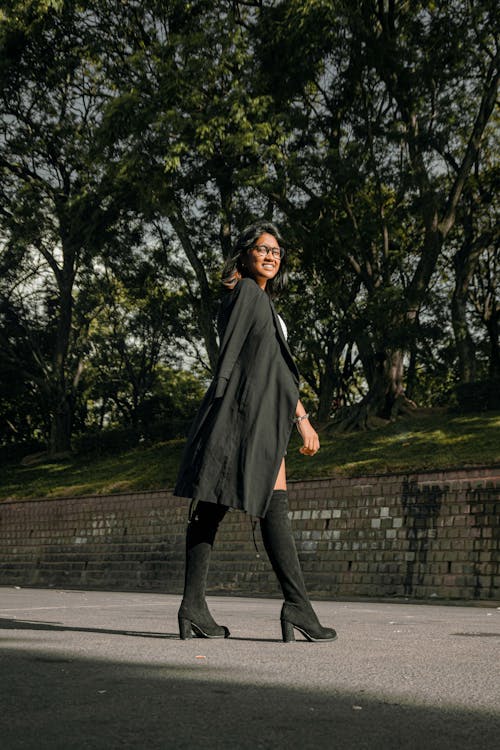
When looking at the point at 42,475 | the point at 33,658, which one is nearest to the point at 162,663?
the point at 33,658

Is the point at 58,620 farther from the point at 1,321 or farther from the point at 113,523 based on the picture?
the point at 1,321

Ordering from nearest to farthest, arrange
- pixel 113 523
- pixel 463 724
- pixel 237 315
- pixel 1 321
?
1. pixel 463 724
2. pixel 237 315
3. pixel 113 523
4. pixel 1 321

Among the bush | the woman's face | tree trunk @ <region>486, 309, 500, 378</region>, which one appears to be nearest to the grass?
the bush

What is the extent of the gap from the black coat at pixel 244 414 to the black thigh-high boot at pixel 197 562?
0.87 feet

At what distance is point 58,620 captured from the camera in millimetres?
7191

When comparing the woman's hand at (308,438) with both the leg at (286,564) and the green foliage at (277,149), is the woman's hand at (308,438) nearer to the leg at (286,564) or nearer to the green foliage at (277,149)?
the leg at (286,564)

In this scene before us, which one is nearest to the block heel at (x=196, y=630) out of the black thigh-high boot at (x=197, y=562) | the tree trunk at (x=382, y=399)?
the black thigh-high boot at (x=197, y=562)

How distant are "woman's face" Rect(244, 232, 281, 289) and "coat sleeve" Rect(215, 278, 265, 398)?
8.6 inches

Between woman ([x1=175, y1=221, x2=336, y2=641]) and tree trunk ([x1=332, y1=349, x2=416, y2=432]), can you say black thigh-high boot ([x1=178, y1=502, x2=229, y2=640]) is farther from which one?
tree trunk ([x1=332, y1=349, x2=416, y2=432])

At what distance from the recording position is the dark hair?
17.8 ft

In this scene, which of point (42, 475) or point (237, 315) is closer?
point (237, 315)

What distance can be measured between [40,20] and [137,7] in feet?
8.07

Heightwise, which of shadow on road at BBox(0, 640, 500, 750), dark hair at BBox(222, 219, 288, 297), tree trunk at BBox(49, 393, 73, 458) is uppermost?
tree trunk at BBox(49, 393, 73, 458)

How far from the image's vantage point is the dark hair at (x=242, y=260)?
5.43 meters
